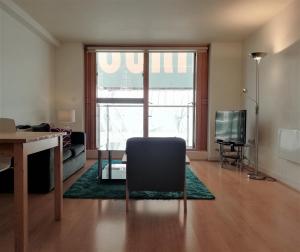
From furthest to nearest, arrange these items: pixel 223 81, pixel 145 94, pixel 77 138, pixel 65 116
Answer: pixel 145 94 → pixel 223 81 → pixel 65 116 → pixel 77 138

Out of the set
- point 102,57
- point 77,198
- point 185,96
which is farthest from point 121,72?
point 77,198

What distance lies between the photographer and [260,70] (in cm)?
522

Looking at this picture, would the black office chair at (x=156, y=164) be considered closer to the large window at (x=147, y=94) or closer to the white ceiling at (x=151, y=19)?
the white ceiling at (x=151, y=19)

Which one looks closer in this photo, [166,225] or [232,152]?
[166,225]

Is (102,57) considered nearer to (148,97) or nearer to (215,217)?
(148,97)

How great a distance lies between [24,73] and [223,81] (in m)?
4.15

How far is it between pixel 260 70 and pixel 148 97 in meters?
2.55

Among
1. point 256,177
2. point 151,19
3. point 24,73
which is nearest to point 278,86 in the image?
point 256,177

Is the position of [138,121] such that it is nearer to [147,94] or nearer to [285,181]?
[147,94]

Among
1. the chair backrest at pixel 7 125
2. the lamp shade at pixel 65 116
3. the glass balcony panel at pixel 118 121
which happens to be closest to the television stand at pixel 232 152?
the glass balcony panel at pixel 118 121

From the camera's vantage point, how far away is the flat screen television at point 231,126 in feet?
16.9

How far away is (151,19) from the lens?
4.85 meters

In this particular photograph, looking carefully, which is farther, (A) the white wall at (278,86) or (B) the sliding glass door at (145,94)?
(B) the sliding glass door at (145,94)

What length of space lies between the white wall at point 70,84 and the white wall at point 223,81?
298 cm
